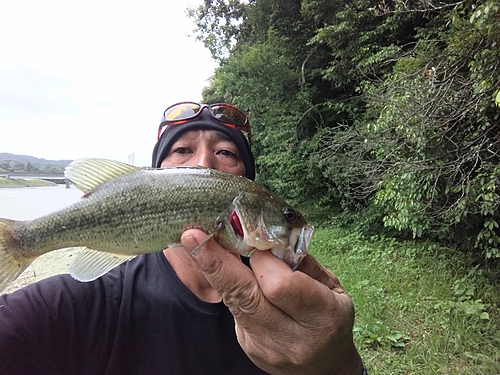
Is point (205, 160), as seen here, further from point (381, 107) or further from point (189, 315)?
point (381, 107)

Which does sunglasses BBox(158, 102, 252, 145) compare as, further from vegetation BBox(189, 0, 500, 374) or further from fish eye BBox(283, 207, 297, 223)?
vegetation BBox(189, 0, 500, 374)

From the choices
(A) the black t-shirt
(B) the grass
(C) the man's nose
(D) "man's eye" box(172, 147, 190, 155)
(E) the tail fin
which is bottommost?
(B) the grass

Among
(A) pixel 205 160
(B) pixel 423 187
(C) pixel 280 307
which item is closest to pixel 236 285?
(C) pixel 280 307

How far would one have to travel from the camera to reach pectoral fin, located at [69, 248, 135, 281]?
1.76 m

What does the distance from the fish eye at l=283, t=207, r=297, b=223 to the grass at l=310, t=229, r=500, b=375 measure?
3461 mm

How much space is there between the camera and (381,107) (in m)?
7.79

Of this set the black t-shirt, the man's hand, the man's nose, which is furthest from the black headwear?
the man's hand

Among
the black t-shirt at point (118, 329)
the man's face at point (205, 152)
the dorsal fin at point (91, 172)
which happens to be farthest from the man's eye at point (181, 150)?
the black t-shirt at point (118, 329)

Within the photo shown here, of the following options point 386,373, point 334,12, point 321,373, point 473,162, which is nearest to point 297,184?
point 334,12

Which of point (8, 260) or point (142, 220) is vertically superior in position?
point (142, 220)

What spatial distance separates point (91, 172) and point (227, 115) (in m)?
1.39

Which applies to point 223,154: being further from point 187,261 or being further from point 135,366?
point 135,366

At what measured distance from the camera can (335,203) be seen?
13891 mm

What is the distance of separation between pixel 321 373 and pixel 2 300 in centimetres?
173
